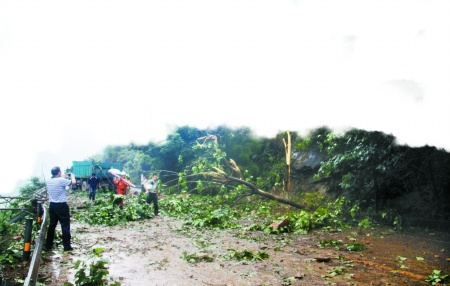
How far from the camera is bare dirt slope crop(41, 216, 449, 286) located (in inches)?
220

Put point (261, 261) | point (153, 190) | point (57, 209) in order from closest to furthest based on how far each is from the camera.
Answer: point (261, 261) → point (57, 209) → point (153, 190)

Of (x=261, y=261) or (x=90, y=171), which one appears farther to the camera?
(x=90, y=171)

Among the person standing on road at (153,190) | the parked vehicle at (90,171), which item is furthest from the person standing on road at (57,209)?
the parked vehicle at (90,171)

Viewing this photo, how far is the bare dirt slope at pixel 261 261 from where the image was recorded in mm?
5598

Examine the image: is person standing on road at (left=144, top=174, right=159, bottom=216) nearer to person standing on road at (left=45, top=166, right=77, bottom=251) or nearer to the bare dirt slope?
the bare dirt slope

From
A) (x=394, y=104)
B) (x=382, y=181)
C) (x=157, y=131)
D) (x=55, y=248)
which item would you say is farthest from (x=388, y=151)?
(x=157, y=131)

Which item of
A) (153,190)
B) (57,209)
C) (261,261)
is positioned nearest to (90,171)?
(153,190)

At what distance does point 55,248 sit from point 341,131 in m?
8.65

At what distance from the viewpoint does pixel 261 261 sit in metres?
6.67

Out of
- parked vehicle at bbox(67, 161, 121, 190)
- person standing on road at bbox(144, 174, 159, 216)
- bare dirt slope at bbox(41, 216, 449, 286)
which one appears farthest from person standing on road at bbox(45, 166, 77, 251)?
parked vehicle at bbox(67, 161, 121, 190)

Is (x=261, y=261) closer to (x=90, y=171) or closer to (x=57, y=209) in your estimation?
(x=57, y=209)

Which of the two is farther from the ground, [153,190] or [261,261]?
[153,190]

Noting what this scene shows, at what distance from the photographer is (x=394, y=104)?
7.46 m

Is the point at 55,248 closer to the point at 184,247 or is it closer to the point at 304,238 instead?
the point at 184,247
